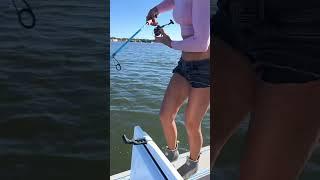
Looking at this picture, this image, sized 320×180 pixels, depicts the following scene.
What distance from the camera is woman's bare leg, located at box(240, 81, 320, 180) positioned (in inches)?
23.9

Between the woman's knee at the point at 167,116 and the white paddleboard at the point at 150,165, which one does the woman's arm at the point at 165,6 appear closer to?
the woman's knee at the point at 167,116

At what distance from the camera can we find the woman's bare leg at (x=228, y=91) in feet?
2.35

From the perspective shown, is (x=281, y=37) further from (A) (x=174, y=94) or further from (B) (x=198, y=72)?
(A) (x=174, y=94)

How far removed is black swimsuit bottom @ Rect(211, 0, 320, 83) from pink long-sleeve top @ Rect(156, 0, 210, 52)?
2.33 feet

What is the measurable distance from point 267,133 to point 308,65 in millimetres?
112

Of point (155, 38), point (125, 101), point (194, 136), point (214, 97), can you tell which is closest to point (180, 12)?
point (155, 38)

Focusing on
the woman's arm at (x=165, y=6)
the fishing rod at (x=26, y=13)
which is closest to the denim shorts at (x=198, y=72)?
the woman's arm at (x=165, y=6)

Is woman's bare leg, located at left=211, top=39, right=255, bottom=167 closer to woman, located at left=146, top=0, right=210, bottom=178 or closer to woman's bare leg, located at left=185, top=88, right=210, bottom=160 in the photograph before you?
woman, located at left=146, top=0, right=210, bottom=178

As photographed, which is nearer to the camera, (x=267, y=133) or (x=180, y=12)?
(x=267, y=133)

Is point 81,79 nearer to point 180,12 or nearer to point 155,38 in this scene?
point 155,38

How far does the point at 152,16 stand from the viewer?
1.83 meters

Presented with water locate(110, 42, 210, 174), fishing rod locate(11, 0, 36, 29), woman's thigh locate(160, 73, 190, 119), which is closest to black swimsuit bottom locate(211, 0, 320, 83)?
fishing rod locate(11, 0, 36, 29)

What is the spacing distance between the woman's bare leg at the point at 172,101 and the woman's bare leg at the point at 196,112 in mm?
69

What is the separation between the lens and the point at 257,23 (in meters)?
0.65
